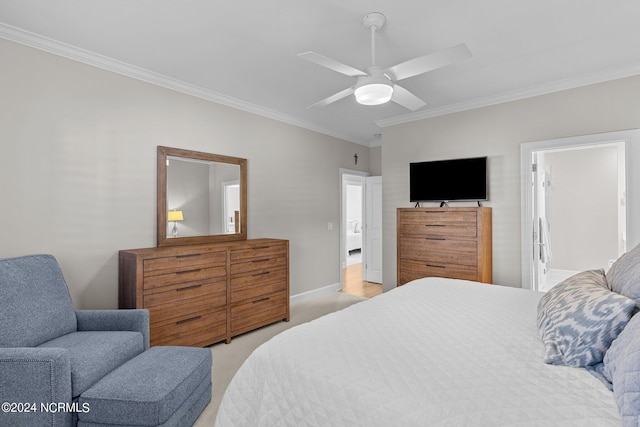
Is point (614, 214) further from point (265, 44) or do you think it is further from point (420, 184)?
point (265, 44)

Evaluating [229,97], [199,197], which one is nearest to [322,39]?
[229,97]

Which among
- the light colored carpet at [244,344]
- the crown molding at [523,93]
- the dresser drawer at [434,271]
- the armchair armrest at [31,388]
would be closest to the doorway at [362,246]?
the light colored carpet at [244,344]

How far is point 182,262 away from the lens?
2.89m

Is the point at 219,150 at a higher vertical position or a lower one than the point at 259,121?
lower

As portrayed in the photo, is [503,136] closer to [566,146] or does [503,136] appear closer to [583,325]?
[566,146]

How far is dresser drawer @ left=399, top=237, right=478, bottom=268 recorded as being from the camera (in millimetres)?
3551

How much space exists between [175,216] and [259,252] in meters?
0.94

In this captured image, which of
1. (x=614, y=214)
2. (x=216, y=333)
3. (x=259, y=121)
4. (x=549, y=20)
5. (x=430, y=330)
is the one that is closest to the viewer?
(x=430, y=330)

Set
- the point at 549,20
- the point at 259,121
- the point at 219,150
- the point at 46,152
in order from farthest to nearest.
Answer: the point at 259,121, the point at 219,150, the point at 46,152, the point at 549,20

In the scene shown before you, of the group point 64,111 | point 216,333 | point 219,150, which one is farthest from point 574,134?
point 64,111

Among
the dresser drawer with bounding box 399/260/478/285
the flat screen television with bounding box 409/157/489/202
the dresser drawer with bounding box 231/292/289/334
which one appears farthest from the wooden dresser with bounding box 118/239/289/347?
the flat screen television with bounding box 409/157/489/202

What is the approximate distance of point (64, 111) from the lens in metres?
2.62

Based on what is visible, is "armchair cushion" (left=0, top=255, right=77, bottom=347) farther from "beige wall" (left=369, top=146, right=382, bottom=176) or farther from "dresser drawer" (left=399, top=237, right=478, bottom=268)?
"beige wall" (left=369, top=146, right=382, bottom=176)

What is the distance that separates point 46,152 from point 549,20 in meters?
3.80
